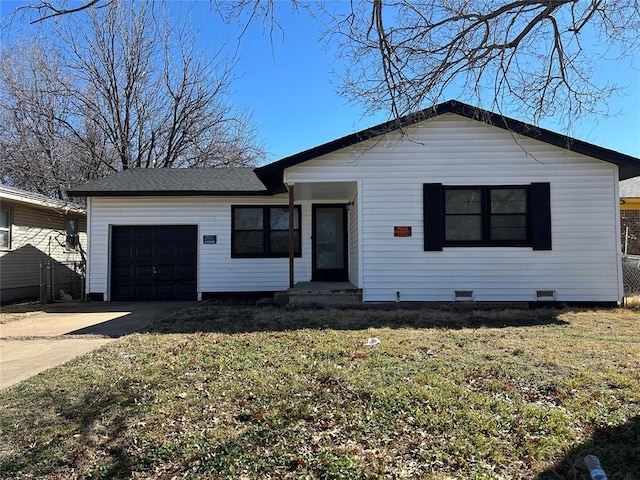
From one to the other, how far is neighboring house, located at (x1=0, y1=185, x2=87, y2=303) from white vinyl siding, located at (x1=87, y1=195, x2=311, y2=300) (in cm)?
249

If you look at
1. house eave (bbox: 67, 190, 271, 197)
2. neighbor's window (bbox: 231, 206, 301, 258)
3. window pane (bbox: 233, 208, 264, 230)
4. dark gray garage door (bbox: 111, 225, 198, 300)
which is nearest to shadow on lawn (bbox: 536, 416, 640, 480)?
neighbor's window (bbox: 231, 206, 301, 258)

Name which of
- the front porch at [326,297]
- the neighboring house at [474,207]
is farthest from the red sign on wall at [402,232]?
the front porch at [326,297]

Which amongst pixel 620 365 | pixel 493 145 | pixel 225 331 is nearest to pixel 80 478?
pixel 225 331

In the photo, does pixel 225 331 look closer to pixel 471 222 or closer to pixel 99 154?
pixel 471 222

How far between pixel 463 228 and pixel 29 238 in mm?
12838

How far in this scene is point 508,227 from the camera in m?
9.28

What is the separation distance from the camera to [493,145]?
924cm

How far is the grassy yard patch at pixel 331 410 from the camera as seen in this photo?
2807mm

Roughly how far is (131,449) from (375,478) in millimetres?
1731

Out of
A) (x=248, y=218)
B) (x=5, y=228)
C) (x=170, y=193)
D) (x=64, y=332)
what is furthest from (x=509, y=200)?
(x=5, y=228)

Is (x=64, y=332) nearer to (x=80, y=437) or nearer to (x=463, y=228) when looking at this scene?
(x=80, y=437)

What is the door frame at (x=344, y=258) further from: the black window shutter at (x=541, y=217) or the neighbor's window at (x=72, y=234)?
the neighbor's window at (x=72, y=234)

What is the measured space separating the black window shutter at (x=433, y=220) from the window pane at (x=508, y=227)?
118 centimetres

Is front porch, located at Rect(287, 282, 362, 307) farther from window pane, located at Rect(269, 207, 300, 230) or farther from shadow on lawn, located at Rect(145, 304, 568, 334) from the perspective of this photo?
window pane, located at Rect(269, 207, 300, 230)
